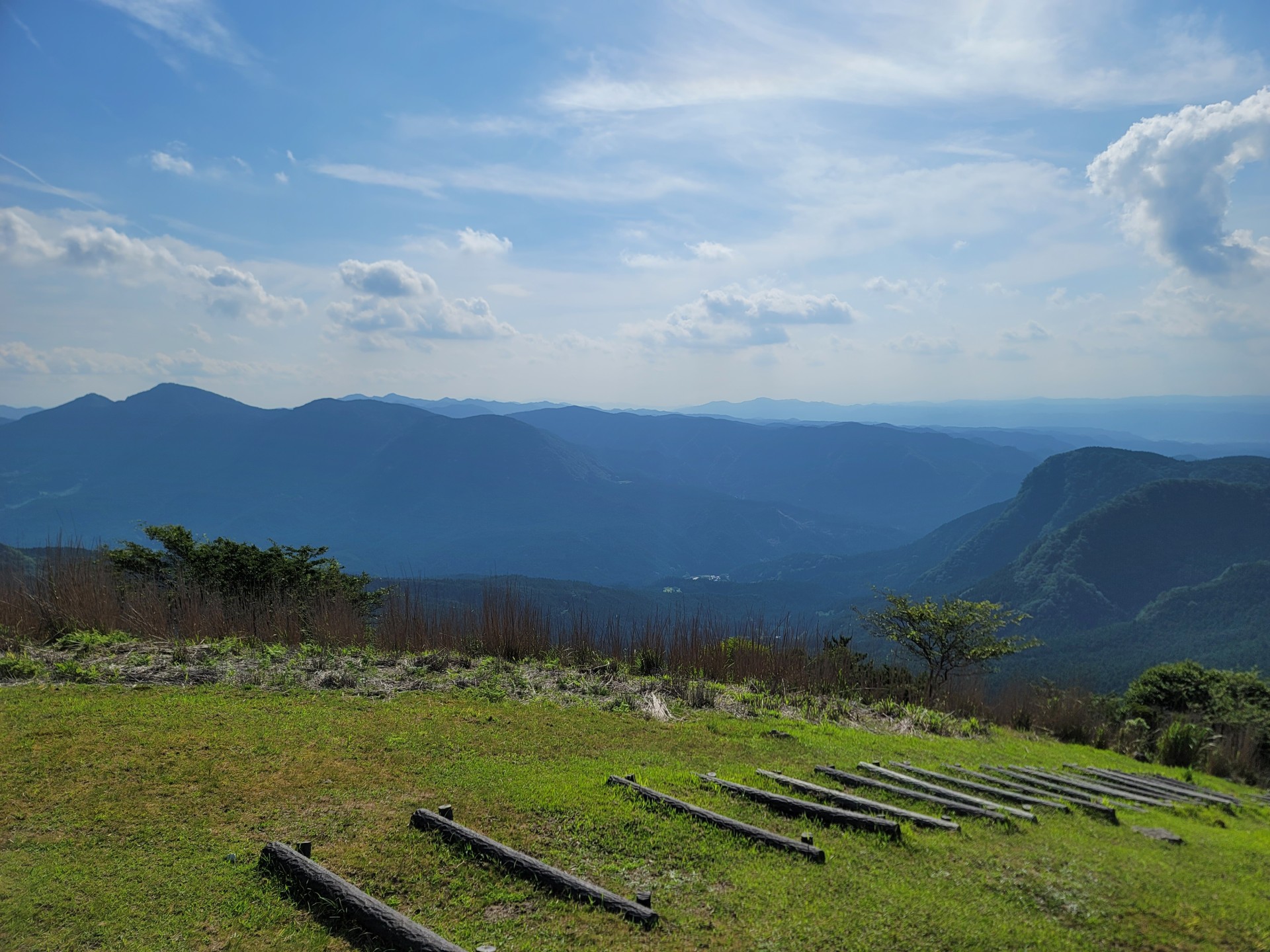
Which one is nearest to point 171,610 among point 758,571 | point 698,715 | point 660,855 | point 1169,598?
point 698,715

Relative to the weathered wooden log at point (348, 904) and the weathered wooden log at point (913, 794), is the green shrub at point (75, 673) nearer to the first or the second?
the weathered wooden log at point (348, 904)

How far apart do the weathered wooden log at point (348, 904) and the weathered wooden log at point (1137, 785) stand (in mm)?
8069

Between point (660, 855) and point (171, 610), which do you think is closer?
point (660, 855)

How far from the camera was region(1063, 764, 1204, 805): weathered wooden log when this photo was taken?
304 inches

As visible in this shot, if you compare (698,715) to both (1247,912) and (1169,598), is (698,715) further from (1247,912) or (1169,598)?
(1169,598)

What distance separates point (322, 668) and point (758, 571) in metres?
194

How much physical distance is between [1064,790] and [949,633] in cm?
920

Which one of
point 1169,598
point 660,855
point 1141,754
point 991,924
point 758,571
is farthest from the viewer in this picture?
point 758,571

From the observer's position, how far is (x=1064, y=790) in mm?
6828

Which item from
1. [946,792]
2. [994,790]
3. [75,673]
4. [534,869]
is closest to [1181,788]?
[994,790]

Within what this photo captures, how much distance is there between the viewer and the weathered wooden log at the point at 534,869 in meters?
3.80

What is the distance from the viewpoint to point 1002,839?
199 inches

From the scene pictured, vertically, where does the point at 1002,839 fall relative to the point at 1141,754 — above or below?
above

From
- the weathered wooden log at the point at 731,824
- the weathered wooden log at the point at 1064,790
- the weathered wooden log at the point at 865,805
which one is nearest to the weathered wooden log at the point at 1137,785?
the weathered wooden log at the point at 1064,790
